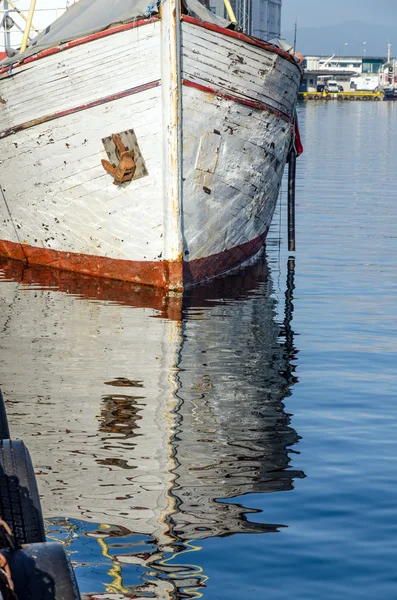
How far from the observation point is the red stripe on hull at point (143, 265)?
14.9m

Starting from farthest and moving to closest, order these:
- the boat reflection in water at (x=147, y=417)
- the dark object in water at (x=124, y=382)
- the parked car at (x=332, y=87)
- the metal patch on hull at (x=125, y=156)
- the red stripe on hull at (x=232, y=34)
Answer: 1. the parked car at (x=332, y=87)
2. the metal patch on hull at (x=125, y=156)
3. the red stripe on hull at (x=232, y=34)
4. the dark object in water at (x=124, y=382)
5. the boat reflection in water at (x=147, y=417)

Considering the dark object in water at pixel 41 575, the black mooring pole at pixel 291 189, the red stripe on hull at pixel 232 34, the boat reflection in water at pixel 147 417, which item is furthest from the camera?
A: the black mooring pole at pixel 291 189

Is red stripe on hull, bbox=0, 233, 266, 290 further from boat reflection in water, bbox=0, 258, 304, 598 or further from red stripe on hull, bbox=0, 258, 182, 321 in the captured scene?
boat reflection in water, bbox=0, 258, 304, 598

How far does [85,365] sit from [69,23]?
22.3 feet

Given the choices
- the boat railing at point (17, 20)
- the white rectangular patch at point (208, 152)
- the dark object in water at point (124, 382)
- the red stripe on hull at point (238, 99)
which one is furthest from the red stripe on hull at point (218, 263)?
the boat railing at point (17, 20)

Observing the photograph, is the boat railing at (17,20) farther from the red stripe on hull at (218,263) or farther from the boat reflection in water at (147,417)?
the boat reflection in water at (147,417)

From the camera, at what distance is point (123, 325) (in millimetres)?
12672

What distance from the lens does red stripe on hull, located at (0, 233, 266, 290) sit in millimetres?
14914

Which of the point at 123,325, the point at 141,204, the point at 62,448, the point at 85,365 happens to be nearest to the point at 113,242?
the point at 141,204

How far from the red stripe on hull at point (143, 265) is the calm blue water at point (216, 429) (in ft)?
1.04

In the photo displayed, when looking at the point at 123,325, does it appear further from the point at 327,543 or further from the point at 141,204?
the point at 327,543

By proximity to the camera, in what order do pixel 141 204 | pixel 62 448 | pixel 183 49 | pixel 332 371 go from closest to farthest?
Result: 1. pixel 62 448
2. pixel 332 371
3. pixel 183 49
4. pixel 141 204

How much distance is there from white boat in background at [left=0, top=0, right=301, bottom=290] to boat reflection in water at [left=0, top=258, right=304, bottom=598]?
900 mm

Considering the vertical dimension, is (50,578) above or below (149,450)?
above
